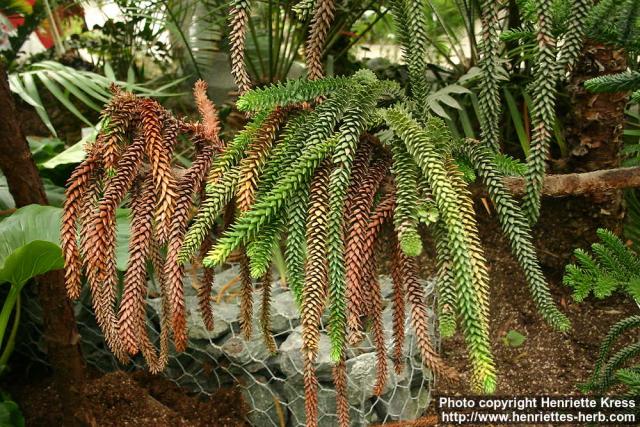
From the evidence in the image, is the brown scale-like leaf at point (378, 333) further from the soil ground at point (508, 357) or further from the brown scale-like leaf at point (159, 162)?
the soil ground at point (508, 357)

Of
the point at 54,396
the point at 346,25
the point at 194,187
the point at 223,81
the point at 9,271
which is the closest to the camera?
the point at 194,187

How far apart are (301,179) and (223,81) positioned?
8.73ft

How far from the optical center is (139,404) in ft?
5.51

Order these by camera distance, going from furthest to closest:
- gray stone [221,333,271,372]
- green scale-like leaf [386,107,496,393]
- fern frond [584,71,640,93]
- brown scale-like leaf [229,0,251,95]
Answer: gray stone [221,333,271,372], fern frond [584,71,640,93], brown scale-like leaf [229,0,251,95], green scale-like leaf [386,107,496,393]

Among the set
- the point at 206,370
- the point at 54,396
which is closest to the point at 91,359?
the point at 54,396

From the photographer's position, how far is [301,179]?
2.34 ft

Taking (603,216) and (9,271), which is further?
(603,216)

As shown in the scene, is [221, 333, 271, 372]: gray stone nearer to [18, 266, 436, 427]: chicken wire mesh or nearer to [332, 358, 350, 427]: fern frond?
[18, 266, 436, 427]: chicken wire mesh

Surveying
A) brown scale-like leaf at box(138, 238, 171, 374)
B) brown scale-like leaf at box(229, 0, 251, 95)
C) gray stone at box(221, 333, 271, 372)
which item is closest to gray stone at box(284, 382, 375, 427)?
gray stone at box(221, 333, 271, 372)

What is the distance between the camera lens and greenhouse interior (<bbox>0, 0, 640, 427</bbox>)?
70 cm

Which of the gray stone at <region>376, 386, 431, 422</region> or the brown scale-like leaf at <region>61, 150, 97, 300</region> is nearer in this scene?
the brown scale-like leaf at <region>61, 150, 97, 300</region>

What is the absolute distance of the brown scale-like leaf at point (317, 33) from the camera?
77 cm

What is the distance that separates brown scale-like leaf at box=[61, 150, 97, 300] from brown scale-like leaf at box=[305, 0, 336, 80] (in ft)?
1.00

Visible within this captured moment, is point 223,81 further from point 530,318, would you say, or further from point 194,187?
point 194,187
